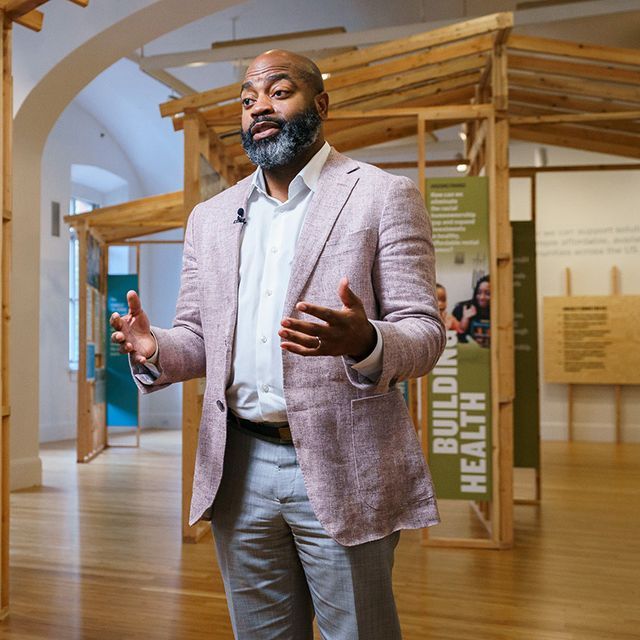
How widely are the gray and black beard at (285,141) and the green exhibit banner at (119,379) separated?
9184 mm

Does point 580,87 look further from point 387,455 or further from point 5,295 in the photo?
point 387,455

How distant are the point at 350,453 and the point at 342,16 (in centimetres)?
861

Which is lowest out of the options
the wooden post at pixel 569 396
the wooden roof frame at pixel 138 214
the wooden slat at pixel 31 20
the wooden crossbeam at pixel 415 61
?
the wooden post at pixel 569 396

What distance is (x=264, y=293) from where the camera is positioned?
167 cm

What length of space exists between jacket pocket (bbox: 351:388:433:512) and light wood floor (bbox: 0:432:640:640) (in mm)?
2420

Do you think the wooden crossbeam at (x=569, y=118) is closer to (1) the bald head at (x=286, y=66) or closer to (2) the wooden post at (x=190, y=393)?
(2) the wooden post at (x=190, y=393)

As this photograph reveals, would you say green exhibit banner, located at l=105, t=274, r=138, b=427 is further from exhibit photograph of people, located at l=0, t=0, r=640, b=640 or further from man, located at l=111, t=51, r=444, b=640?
man, located at l=111, t=51, r=444, b=640

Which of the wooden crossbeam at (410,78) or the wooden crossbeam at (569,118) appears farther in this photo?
the wooden crossbeam at (410,78)

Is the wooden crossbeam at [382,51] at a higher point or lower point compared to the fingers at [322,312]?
higher

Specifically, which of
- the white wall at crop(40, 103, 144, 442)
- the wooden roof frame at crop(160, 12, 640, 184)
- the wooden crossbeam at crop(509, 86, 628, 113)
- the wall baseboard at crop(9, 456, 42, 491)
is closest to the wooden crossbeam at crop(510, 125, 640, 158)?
the wooden roof frame at crop(160, 12, 640, 184)

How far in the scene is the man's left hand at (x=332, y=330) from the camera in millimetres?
1311

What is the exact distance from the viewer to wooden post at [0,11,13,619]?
3.94 m

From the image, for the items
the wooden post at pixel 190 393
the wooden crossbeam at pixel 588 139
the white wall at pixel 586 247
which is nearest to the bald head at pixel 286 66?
the wooden post at pixel 190 393

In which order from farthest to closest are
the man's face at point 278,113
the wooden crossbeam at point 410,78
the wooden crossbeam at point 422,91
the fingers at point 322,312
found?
the wooden crossbeam at point 422,91 → the wooden crossbeam at point 410,78 → the man's face at point 278,113 → the fingers at point 322,312
